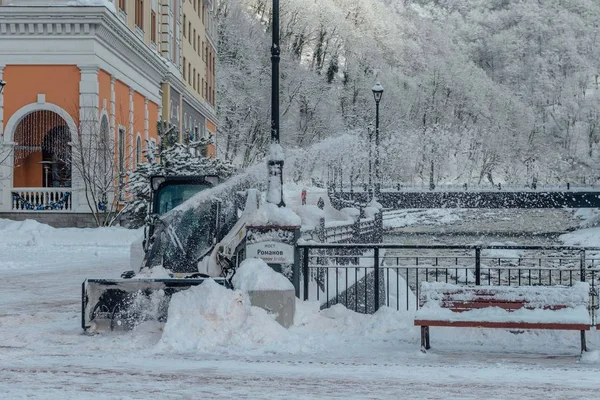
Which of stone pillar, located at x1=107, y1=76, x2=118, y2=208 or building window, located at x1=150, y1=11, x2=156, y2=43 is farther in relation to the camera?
building window, located at x1=150, y1=11, x2=156, y2=43

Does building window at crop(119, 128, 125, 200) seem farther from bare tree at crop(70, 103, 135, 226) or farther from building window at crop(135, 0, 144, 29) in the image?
building window at crop(135, 0, 144, 29)

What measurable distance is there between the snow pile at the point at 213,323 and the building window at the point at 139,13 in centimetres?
2907

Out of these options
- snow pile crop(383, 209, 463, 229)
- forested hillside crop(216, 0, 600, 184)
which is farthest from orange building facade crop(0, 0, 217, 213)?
snow pile crop(383, 209, 463, 229)

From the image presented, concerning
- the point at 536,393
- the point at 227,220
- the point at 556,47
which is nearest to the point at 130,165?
the point at 227,220

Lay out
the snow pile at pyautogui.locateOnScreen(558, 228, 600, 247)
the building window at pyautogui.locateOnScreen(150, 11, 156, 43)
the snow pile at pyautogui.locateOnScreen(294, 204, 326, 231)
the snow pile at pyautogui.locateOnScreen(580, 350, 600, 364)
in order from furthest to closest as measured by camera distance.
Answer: the snow pile at pyautogui.locateOnScreen(558, 228, 600, 247)
the building window at pyautogui.locateOnScreen(150, 11, 156, 43)
the snow pile at pyautogui.locateOnScreen(294, 204, 326, 231)
the snow pile at pyautogui.locateOnScreen(580, 350, 600, 364)

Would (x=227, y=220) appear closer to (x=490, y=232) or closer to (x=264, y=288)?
(x=264, y=288)

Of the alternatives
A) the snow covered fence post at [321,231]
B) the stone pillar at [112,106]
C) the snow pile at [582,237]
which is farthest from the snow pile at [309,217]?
the snow pile at [582,237]

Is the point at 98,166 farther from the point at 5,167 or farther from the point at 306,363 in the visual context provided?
the point at 306,363

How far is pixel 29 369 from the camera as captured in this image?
8.95 m

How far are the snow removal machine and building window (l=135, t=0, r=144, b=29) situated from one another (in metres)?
24.2

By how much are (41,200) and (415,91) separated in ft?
258

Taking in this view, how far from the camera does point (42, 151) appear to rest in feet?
106

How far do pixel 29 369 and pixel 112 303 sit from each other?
215 cm

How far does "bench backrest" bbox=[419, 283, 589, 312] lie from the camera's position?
983 centimetres
